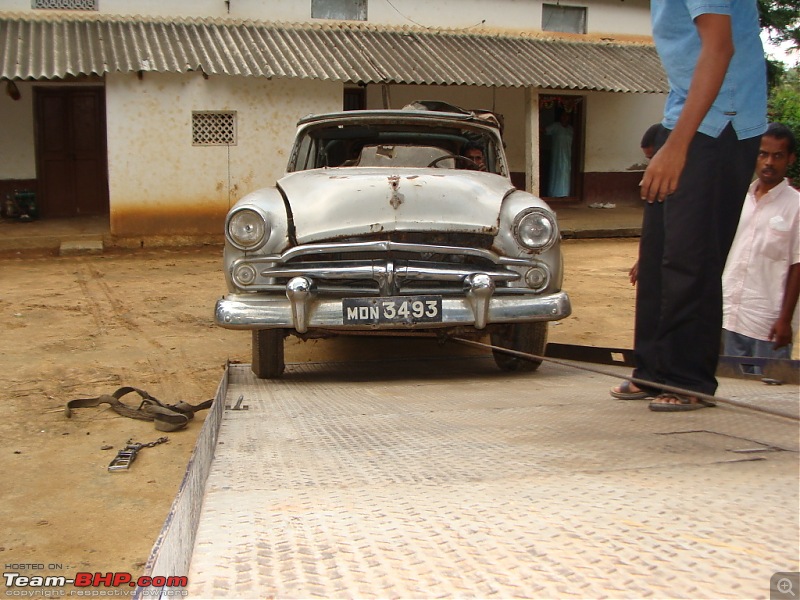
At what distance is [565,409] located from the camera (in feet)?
8.96

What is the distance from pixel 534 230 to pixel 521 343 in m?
0.66

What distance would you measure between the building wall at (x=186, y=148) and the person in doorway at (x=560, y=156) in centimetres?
593

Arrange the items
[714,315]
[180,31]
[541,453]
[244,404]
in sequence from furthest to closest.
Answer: [180,31] → [244,404] → [714,315] → [541,453]

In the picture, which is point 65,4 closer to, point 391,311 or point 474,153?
point 474,153

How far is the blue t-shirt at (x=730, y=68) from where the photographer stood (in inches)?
93.4

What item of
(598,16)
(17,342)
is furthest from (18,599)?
(598,16)

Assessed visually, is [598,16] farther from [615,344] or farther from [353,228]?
[353,228]

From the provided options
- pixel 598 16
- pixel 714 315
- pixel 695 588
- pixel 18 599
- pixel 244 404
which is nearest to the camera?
pixel 695 588

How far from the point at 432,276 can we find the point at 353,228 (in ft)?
1.49

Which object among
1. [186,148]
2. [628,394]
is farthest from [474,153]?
[186,148]

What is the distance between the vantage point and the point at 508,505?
5.22 feet

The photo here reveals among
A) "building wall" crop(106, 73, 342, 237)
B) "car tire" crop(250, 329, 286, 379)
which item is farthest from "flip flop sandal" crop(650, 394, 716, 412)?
"building wall" crop(106, 73, 342, 237)

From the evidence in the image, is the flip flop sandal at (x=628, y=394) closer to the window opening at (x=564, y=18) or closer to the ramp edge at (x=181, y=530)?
the ramp edge at (x=181, y=530)

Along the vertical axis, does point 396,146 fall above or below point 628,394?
above
